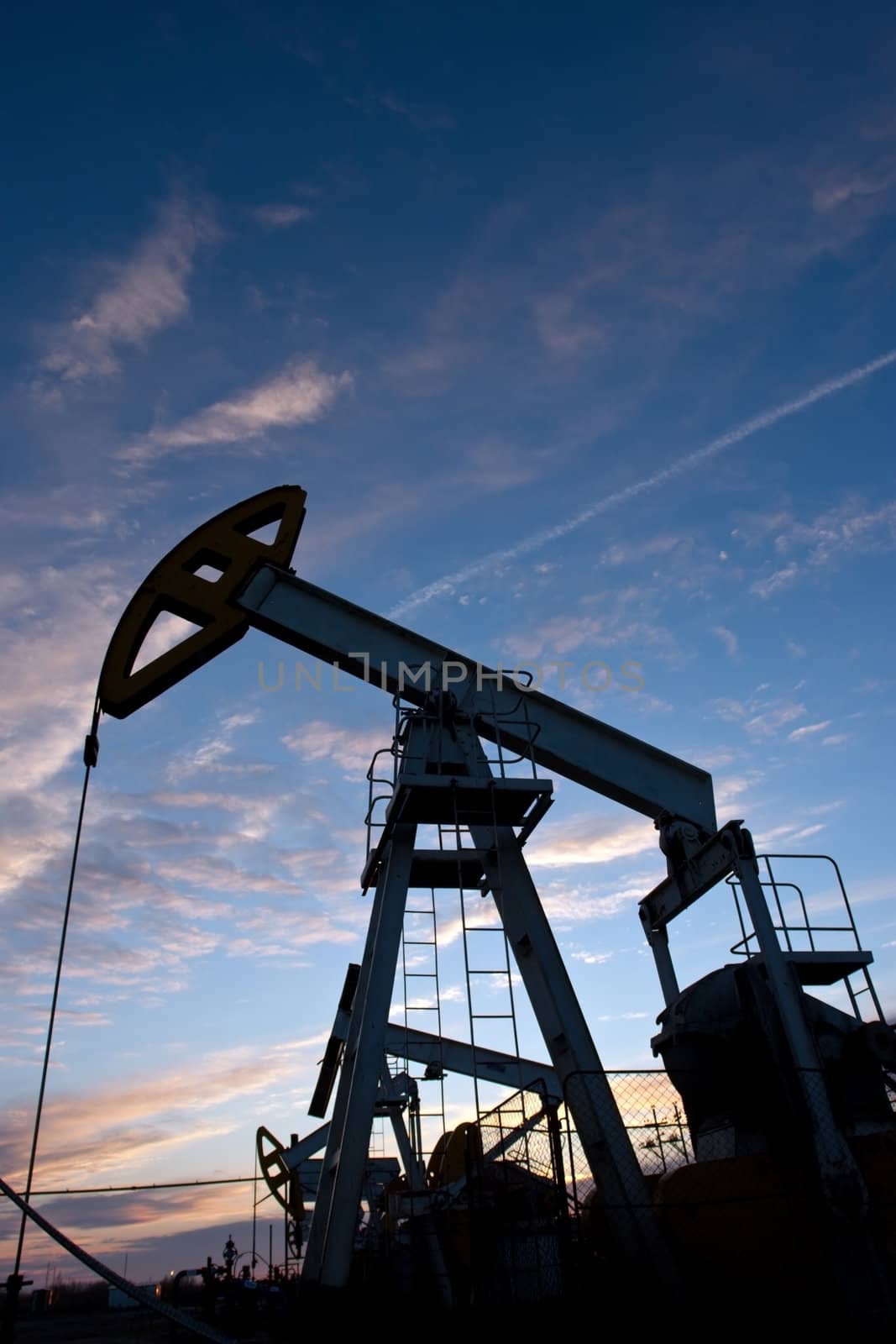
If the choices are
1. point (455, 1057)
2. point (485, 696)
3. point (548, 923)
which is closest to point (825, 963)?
point (548, 923)

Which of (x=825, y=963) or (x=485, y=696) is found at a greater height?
(x=485, y=696)

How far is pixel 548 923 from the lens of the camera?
7.25 metres

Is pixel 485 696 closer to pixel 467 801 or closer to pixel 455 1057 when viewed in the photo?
pixel 467 801

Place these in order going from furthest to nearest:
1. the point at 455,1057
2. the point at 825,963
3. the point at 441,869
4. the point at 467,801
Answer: the point at 455,1057
the point at 441,869
the point at 467,801
the point at 825,963

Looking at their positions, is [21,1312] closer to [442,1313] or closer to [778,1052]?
[442,1313]

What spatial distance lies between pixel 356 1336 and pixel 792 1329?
275cm

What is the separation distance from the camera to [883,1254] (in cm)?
570

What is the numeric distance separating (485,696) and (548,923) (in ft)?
6.67

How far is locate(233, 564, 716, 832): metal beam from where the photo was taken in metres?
8.00

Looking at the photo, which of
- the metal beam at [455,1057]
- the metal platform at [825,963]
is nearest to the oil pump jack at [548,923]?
the metal platform at [825,963]

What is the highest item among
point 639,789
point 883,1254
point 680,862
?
point 639,789

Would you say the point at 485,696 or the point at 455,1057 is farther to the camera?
the point at 455,1057

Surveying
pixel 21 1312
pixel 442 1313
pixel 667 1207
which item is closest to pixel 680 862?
pixel 667 1207

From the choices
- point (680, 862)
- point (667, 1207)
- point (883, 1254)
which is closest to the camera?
point (883, 1254)
